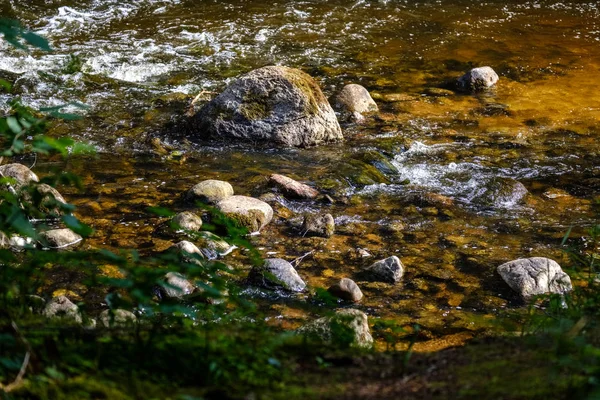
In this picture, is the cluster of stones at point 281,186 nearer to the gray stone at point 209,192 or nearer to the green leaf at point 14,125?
the gray stone at point 209,192

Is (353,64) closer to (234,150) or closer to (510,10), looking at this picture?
(234,150)

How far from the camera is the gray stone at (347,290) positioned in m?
4.51

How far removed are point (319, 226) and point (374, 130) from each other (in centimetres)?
278

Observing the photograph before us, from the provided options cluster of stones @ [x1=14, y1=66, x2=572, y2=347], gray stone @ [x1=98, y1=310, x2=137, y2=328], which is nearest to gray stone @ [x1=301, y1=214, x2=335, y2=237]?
cluster of stones @ [x1=14, y1=66, x2=572, y2=347]

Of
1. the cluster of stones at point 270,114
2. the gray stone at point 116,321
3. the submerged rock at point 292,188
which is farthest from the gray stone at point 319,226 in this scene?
the gray stone at point 116,321

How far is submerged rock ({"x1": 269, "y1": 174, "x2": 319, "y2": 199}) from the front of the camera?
6.10m

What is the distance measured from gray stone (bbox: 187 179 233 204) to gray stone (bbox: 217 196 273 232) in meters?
0.21

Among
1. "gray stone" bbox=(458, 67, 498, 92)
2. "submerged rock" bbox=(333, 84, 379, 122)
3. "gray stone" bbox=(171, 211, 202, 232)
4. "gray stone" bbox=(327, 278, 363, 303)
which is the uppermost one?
"gray stone" bbox=(171, 211, 202, 232)

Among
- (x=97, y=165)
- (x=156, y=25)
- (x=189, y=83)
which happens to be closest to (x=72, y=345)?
(x=97, y=165)

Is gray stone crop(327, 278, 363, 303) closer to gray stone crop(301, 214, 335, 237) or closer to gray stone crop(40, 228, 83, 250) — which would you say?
gray stone crop(301, 214, 335, 237)

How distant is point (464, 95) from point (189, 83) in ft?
13.1

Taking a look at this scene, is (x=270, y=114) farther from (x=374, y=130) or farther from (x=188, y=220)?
(x=188, y=220)

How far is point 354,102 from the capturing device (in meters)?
8.48

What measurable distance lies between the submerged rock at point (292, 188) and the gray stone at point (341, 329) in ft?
8.54
